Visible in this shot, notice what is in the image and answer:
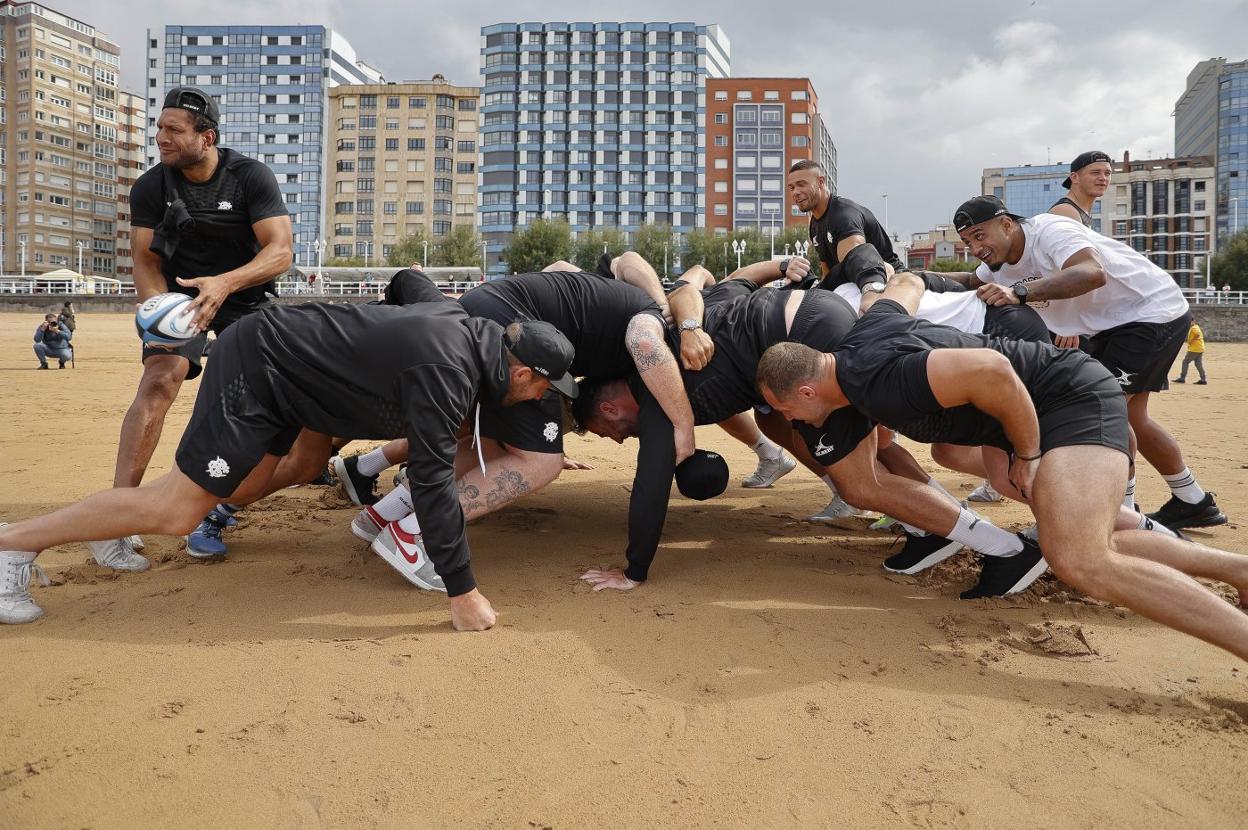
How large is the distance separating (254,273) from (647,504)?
2.49 metres

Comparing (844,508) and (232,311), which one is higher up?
(232,311)

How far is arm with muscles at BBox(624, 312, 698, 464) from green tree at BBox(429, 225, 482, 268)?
242 ft

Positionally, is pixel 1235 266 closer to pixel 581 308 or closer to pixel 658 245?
pixel 658 245

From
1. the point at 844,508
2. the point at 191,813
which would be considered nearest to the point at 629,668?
the point at 191,813

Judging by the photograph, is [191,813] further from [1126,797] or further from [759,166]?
[759,166]

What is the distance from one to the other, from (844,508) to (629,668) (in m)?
2.97

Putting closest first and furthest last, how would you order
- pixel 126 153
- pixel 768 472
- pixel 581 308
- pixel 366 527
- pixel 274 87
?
pixel 581 308 → pixel 366 527 → pixel 768 472 → pixel 274 87 → pixel 126 153

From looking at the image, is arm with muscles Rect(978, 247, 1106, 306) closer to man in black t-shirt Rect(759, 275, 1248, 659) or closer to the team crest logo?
man in black t-shirt Rect(759, 275, 1248, 659)

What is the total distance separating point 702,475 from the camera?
14.4 feet

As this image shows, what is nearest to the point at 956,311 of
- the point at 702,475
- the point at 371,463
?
the point at 702,475

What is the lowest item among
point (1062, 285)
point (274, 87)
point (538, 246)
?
point (1062, 285)

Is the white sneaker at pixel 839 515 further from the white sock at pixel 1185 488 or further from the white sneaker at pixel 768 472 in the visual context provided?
the white sock at pixel 1185 488

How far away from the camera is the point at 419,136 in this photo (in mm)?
91688

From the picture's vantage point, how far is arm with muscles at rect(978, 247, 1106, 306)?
475 cm
